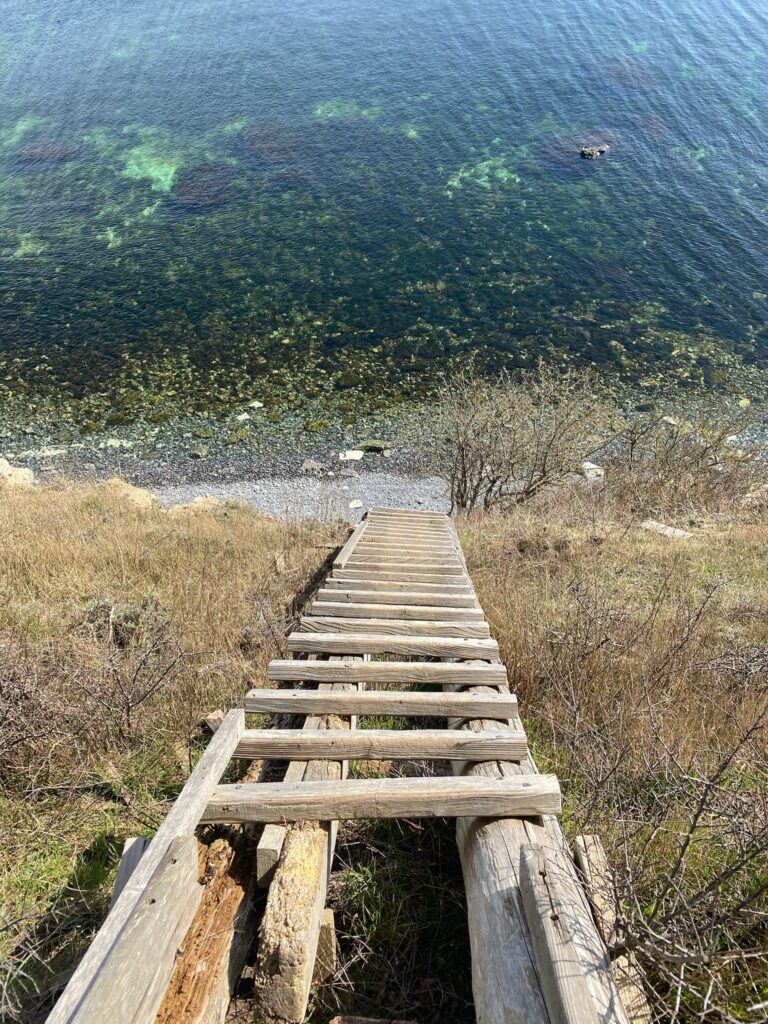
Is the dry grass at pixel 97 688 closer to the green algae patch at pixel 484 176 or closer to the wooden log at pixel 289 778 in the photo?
the wooden log at pixel 289 778

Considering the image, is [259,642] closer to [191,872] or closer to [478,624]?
[478,624]

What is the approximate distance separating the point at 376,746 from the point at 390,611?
93.9 inches

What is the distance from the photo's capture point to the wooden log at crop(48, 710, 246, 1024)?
2078 mm

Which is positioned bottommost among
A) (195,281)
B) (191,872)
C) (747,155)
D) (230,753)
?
(195,281)

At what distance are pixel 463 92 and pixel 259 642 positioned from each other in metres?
51.3

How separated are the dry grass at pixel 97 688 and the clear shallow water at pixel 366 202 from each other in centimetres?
1563

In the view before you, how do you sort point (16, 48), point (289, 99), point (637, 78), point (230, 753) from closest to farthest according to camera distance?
point (230, 753) → point (289, 99) → point (637, 78) → point (16, 48)

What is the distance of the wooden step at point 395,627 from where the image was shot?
545 centimetres

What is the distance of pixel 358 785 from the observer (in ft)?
10.7

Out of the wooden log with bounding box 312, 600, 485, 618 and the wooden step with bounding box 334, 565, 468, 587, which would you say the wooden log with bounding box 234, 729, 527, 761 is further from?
the wooden step with bounding box 334, 565, 468, 587

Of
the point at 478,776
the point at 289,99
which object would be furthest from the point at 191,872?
the point at 289,99

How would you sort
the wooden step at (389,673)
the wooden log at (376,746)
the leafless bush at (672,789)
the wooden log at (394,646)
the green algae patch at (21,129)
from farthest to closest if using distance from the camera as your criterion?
the green algae patch at (21,129) → the wooden log at (394,646) → the wooden step at (389,673) → the wooden log at (376,746) → the leafless bush at (672,789)

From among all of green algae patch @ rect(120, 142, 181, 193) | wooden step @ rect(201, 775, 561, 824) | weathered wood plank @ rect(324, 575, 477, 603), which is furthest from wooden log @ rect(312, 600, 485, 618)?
green algae patch @ rect(120, 142, 181, 193)

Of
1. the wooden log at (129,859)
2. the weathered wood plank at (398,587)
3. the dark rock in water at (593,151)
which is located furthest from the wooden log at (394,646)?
the dark rock in water at (593,151)
